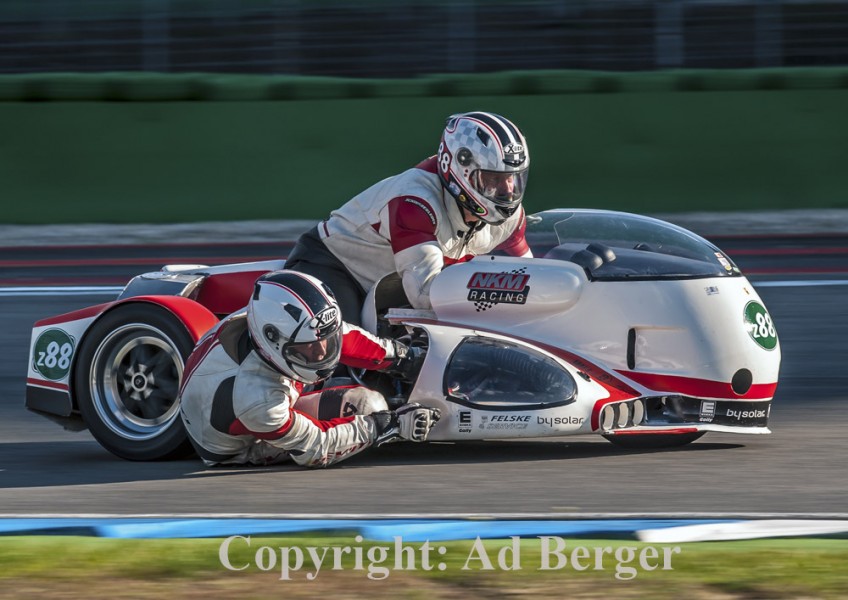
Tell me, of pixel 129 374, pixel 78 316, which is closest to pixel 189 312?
pixel 129 374

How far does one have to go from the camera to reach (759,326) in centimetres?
624

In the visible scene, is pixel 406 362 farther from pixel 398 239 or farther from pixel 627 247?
pixel 627 247

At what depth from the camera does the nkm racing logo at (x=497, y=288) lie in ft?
20.9

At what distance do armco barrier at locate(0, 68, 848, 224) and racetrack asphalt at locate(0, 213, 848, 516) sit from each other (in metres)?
5.72

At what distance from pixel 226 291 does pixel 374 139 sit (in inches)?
273

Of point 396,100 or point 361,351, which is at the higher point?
point 396,100

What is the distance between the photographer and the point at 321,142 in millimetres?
13883

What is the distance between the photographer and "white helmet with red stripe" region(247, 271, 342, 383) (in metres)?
5.73

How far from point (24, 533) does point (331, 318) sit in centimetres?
151

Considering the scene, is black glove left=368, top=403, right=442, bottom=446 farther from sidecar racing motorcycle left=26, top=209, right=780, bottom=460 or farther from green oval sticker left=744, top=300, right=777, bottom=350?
green oval sticker left=744, top=300, right=777, bottom=350

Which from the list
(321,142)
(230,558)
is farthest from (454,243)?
(321,142)

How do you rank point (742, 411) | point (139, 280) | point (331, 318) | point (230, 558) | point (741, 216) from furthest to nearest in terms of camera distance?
point (741, 216), point (139, 280), point (742, 411), point (331, 318), point (230, 558)

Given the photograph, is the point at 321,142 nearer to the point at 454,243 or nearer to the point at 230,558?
the point at 454,243

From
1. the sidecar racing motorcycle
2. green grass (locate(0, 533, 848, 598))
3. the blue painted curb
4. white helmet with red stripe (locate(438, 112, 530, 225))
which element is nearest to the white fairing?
the sidecar racing motorcycle
